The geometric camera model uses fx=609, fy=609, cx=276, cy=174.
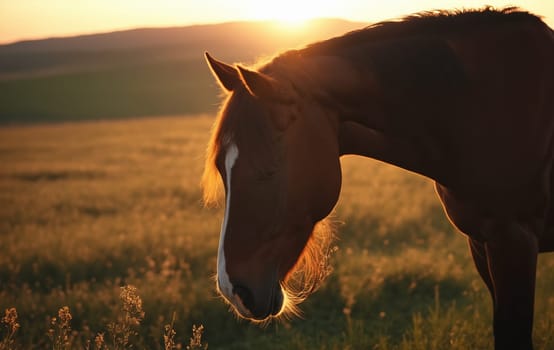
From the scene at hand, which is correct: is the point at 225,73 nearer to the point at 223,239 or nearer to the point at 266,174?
the point at 266,174

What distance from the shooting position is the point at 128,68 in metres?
75.1

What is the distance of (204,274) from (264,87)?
15.3 ft

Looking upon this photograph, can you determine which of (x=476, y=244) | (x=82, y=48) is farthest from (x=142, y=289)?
(x=82, y=48)

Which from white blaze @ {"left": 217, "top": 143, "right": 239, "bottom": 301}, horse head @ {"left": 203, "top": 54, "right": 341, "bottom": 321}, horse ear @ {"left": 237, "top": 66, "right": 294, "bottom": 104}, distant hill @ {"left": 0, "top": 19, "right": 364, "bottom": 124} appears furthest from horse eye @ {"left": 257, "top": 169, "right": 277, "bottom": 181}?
distant hill @ {"left": 0, "top": 19, "right": 364, "bottom": 124}

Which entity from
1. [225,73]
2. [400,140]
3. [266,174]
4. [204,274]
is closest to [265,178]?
[266,174]

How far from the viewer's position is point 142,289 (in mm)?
6129

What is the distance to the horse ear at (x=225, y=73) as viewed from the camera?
8.47 feet

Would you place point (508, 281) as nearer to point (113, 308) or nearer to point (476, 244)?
point (476, 244)

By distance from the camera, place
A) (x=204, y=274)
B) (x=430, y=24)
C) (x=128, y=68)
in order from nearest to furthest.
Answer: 1. (x=430, y=24)
2. (x=204, y=274)
3. (x=128, y=68)

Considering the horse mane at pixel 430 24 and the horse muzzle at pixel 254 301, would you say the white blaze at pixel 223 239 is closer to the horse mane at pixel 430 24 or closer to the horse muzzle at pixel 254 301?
the horse muzzle at pixel 254 301

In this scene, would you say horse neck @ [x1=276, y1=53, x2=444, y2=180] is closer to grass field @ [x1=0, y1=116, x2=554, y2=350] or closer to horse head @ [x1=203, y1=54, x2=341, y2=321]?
horse head @ [x1=203, y1=54, x2=341, y2=321]

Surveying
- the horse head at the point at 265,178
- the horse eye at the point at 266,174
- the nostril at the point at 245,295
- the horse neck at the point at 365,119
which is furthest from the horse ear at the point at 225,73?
the nostril at the point at 245,295

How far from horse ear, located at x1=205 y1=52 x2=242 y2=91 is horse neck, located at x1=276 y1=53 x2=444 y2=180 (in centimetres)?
28

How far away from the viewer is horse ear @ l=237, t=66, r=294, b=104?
2461 mm
